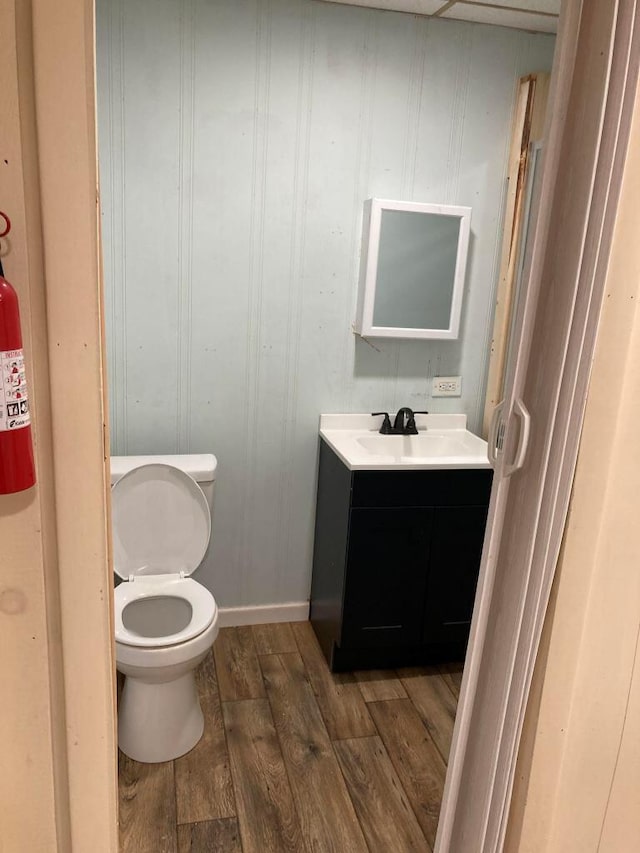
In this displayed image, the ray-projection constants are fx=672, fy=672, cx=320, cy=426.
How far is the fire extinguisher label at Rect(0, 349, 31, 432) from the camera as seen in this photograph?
0.83m

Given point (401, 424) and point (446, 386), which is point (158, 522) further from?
point (446, 386)

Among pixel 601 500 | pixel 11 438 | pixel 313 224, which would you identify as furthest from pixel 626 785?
pixel 313 224

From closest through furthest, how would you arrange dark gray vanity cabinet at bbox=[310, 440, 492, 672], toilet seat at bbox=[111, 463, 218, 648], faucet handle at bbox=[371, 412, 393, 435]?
toilet seat at bbox=[111, 463, 218, 648] → dark gray vanity cabinet at bbox=[310, 440, 492, 672] → faucet handle at bbox=[371, 412, 393, 435]

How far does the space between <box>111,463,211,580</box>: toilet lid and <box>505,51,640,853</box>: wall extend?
133 centimetres

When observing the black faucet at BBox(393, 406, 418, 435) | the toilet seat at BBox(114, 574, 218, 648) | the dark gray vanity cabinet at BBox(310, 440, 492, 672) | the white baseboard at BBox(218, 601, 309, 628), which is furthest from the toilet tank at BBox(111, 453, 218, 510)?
the black faucet at BBox(393, 406, 418, 435)

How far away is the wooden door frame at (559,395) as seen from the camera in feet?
3.50

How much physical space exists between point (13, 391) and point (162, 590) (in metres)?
1.53

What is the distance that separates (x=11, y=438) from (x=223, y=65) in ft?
6.35

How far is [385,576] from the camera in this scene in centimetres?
244

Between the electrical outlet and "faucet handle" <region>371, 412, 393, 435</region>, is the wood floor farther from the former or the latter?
the electrical outlet

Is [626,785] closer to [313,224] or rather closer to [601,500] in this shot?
[601,500]

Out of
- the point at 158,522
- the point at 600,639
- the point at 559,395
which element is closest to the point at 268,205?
the point at 158,522

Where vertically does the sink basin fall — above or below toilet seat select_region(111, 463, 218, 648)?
above

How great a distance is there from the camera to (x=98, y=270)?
91 centimetres
